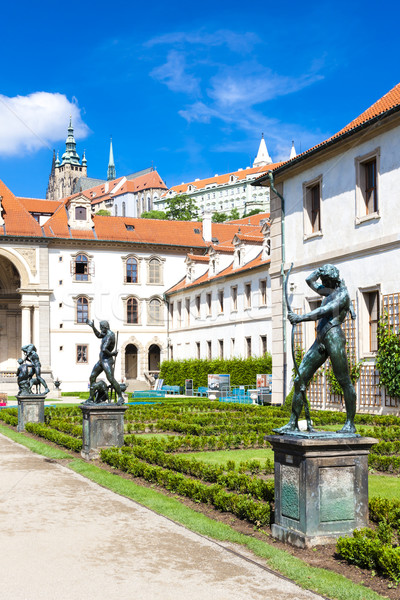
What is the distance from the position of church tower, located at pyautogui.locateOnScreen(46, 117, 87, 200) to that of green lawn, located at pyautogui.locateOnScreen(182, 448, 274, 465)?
6460 inches

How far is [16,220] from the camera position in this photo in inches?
2084

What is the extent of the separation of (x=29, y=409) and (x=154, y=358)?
36.0 meters

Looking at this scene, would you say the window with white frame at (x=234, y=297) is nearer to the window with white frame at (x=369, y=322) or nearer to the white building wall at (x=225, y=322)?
the white building wall at (x=225, y=322)

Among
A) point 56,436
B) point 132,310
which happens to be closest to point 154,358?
point 132,310

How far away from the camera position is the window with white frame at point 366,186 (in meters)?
21.3

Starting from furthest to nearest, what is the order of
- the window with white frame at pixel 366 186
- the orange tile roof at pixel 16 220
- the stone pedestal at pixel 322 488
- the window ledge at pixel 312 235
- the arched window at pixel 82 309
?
the arched window at pixel 82 309, the orange tile roof at pixel 16 220, the window ledge at pixel 312 235, the window with white frame at pixel 366 186, the stone pedestal at pixel 322 488

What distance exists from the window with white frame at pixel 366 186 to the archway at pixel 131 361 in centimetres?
3684

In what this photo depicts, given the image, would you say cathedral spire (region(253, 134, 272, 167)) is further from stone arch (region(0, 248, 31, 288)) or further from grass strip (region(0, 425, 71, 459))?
grass strip (region(0, 425, 71, 459))

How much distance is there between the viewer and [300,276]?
2498cm

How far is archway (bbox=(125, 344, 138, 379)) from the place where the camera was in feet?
185

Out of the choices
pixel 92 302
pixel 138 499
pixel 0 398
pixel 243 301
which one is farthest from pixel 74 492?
pixel 92 302

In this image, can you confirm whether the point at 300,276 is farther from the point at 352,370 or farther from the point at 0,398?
the point at 0,398

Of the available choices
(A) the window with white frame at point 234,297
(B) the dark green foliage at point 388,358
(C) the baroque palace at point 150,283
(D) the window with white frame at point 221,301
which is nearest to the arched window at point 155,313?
(C) the baroque palace at point 150,283

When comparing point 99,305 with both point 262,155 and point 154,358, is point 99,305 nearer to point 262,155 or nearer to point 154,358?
point 154,358
